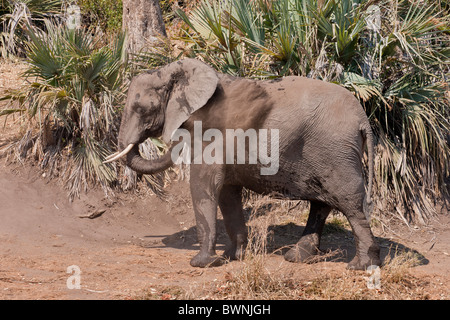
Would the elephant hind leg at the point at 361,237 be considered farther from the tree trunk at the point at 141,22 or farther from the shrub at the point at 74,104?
the tree trunk at the point at 141,22

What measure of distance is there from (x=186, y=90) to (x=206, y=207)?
3.88 feet

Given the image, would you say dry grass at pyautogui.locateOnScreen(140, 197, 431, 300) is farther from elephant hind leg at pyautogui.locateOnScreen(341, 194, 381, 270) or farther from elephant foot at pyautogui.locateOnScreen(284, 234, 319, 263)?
elephant foot at pyautogui.locateOnScreen(284, 234, 319, 263)

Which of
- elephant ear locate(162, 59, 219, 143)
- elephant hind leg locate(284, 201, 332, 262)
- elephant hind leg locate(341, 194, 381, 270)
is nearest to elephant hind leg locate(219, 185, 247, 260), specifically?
elephant hind leg locate(284, 201, 332, 262)

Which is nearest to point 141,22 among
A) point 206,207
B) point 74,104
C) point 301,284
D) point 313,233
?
point 74,104

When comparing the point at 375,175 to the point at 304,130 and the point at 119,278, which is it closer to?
the point at 304,130

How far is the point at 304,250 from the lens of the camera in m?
7.34

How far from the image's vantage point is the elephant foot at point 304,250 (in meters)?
7.26

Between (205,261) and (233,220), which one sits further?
(233,220)

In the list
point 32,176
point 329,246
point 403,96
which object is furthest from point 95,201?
point 403,96

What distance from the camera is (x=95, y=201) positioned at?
28.8 ft

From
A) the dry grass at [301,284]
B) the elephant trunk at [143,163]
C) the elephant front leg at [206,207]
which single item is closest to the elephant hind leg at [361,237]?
the dry grass at [301,284]

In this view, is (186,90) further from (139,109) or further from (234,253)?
(234,253)
